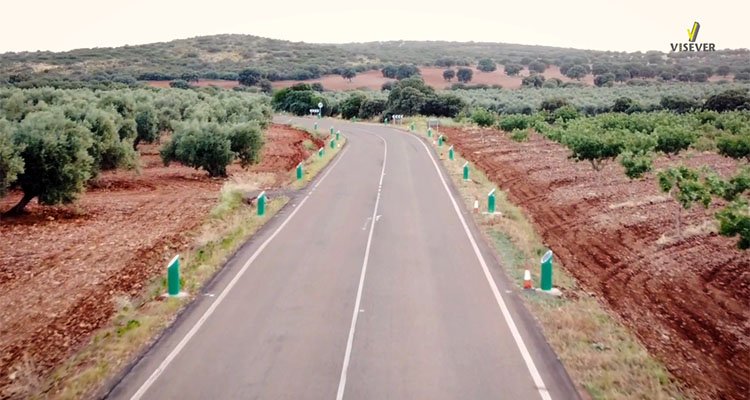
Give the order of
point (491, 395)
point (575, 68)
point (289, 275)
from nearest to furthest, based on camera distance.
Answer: point (491, 395) < point (289, 275) < point (575, 68)

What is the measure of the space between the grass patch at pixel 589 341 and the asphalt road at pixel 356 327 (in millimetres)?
376

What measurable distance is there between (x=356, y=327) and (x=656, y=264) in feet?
38.4

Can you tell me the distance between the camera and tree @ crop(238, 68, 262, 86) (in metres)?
137

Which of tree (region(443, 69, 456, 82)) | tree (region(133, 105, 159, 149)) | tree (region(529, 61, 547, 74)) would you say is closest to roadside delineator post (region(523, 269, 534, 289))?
tree (region(133, 105, 159, 149))

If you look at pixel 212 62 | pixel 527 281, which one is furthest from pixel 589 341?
pixel 212 62

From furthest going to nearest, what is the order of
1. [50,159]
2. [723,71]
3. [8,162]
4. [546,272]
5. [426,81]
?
[426,81] < [723,71] < [50,159] < [8,162] < [546,272]

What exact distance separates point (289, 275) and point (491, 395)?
25.9 ft

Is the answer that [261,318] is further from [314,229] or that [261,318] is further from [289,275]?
[314,229]

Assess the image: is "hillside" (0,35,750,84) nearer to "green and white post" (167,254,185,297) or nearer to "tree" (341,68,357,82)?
"tree" (341,68,357,82)

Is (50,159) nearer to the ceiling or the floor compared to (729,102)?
nearer to the floor

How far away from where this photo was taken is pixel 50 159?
24281 millimetres

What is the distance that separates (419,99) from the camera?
267ft

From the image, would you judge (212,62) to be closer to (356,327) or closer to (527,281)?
(527,281)

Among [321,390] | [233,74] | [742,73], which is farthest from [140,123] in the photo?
[742,73]
